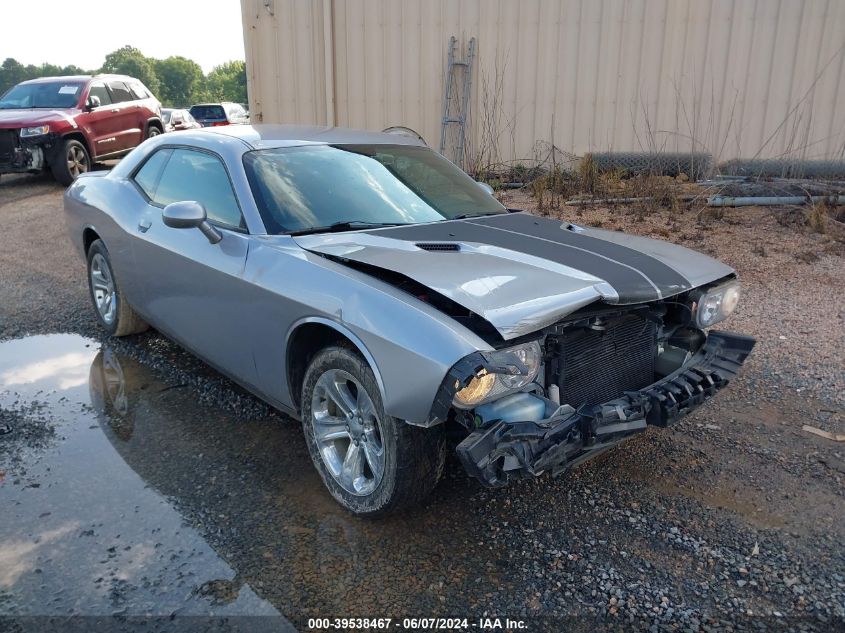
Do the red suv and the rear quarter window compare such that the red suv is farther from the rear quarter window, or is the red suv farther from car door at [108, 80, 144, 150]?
the rear quarter window

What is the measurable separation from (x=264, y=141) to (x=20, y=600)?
8.44 feet

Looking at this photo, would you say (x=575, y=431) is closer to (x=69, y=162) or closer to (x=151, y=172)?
(x=151, y=172)

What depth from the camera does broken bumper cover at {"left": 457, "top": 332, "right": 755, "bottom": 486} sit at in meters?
2.39

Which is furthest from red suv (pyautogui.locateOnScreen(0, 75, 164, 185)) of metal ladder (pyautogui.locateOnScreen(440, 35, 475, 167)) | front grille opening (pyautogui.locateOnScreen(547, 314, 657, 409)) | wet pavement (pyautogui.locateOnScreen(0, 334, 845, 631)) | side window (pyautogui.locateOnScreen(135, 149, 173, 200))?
front grille opening (pyautogui.locateOnScreen(547, 314, 657, 409))

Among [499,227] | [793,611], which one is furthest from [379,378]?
[793,611]

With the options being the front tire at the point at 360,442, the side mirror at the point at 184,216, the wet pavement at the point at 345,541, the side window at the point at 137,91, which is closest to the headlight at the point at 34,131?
the side window at the point at 137,91

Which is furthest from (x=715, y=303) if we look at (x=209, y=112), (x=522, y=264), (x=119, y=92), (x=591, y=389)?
(x=209, y=112)

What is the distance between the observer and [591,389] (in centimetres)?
289

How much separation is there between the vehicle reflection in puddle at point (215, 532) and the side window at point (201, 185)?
3.88ft

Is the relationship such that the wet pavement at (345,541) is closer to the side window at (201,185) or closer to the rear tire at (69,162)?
the side window at (201,185)

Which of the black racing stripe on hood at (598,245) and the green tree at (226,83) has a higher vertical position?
the green tree at (226,83)

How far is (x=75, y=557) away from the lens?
107 inches

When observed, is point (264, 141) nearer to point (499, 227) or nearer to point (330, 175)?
point (330, 175)

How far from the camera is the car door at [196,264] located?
345 cm
